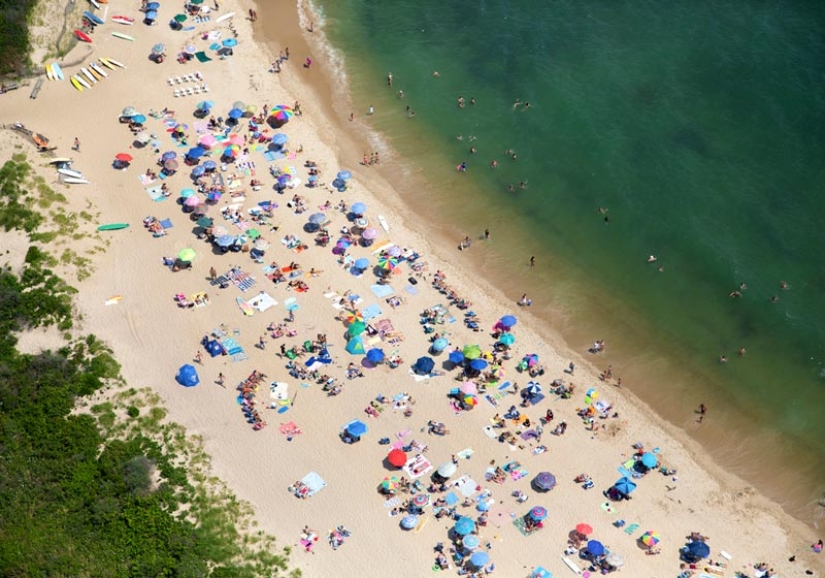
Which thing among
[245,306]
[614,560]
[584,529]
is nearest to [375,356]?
[245,306]

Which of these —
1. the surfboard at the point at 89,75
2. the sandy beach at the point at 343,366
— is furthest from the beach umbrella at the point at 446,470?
the surfboard at the point at 89,75

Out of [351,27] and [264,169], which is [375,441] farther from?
[351,27]

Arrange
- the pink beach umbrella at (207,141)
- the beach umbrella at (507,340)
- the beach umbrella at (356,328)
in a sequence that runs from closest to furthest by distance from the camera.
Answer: the beach umbrella at (356,328)
the beach umbrella at (507,340)
the pink beach umbrella at (207,141)

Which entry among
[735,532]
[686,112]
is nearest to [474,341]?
[735,532]

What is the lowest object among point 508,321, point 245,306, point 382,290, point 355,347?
point 245,306

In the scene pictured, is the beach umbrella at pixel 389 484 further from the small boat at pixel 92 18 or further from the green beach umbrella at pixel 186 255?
the small boat at pixel 92 18

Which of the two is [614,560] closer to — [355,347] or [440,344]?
[440,344]
